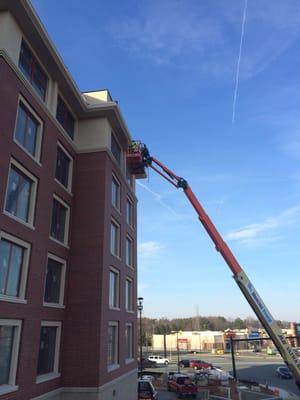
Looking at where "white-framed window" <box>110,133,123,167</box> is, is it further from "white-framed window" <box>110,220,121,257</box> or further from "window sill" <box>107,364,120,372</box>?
"window sill" <box>107,364,120,372</box>

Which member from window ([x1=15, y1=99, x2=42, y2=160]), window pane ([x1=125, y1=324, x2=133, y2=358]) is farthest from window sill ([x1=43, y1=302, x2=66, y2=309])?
window pane ([x1=125, y1=324, x2=133, y2=358])

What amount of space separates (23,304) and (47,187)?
18.3ft

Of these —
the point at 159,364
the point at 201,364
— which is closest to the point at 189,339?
the point at 159,364

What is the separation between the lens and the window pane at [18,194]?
1480cm

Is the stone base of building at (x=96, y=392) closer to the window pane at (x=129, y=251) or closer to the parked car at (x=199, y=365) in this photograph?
the window pane at (x=129, y=251)

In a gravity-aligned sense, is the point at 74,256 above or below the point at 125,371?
above

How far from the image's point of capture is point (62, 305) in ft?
60.2

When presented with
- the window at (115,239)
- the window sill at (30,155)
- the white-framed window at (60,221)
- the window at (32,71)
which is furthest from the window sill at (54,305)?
the window at (32,71)

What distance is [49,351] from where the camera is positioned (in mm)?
17000

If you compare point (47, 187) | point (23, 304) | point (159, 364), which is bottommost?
point (159, 364)

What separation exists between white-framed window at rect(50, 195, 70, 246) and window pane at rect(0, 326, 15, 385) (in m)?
5.45

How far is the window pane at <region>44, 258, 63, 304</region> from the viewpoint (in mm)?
17422

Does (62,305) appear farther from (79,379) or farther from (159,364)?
(159,364)

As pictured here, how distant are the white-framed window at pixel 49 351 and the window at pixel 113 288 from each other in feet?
14.6
